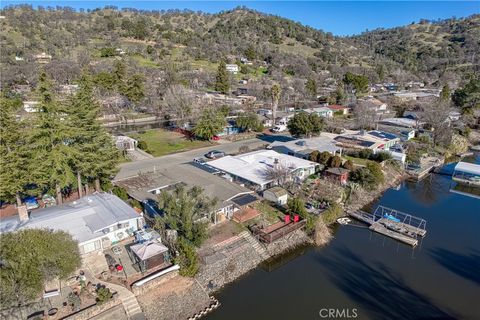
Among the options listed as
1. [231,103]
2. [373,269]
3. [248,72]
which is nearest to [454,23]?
[248,72]

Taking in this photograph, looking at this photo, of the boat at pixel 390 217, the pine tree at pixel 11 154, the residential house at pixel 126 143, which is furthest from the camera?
the residential house at pixel 126 143

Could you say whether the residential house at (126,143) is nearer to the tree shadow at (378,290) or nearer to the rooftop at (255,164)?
the rooftop at (255,164)

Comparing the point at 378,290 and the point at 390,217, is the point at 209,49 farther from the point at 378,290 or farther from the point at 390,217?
the point at 378,290

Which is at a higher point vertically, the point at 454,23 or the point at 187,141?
the point at 454,23

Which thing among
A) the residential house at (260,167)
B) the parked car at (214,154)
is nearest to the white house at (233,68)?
the parked car at (214,154)

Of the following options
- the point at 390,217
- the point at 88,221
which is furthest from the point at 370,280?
the point at 88,221

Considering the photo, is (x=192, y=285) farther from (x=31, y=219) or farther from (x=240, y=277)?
(x=31, y=219)
